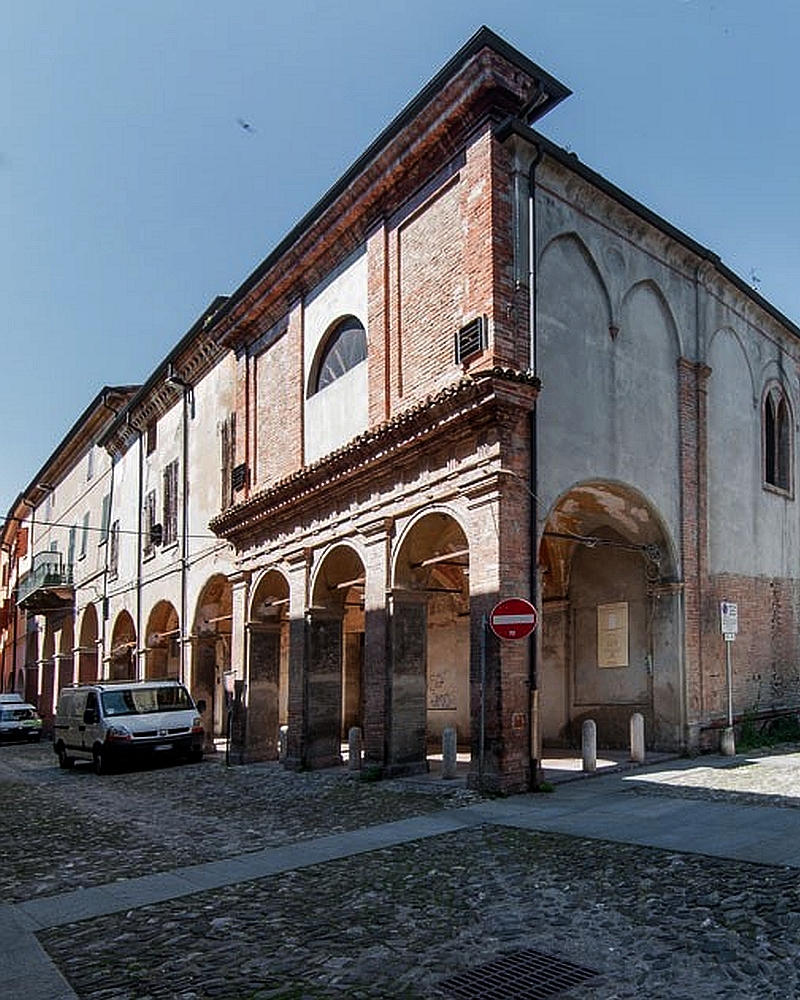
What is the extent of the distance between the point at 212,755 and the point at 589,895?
16015 millimetres

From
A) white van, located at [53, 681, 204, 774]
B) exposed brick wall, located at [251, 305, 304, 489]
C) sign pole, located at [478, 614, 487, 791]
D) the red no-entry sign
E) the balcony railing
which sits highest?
exposed brick wall, located at [251, 305, 304, 489]

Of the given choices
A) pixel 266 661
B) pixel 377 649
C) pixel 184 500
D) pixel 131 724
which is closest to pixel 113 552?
pixel 184 500

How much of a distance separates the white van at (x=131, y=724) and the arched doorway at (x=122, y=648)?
31.0 feet

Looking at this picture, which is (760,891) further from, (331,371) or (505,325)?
(331,371)

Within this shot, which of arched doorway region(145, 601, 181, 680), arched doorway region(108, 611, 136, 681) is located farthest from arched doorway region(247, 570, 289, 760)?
arched doorway region(108, 611, 136, 681)

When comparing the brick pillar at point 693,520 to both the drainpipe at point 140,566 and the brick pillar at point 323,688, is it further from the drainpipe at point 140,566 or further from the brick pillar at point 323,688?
the drainpipe at point 140,566

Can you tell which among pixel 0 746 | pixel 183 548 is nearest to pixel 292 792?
pixel 183 548

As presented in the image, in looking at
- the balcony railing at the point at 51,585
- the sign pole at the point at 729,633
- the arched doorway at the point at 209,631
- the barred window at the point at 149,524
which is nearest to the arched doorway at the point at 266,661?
the arched doorway at the point at 209,631

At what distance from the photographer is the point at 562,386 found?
13.8 meters

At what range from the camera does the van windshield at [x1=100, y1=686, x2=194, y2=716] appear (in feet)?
65.7

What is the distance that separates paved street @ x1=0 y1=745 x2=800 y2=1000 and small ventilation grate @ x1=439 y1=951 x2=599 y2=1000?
0.7 inches

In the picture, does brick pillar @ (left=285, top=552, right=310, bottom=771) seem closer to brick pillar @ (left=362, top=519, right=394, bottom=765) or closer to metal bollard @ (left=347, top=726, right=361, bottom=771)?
metal bollard @ (left=347, top=726, right=361, bottom=771)

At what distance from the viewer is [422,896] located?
23.8 ft

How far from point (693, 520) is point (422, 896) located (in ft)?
34.5
